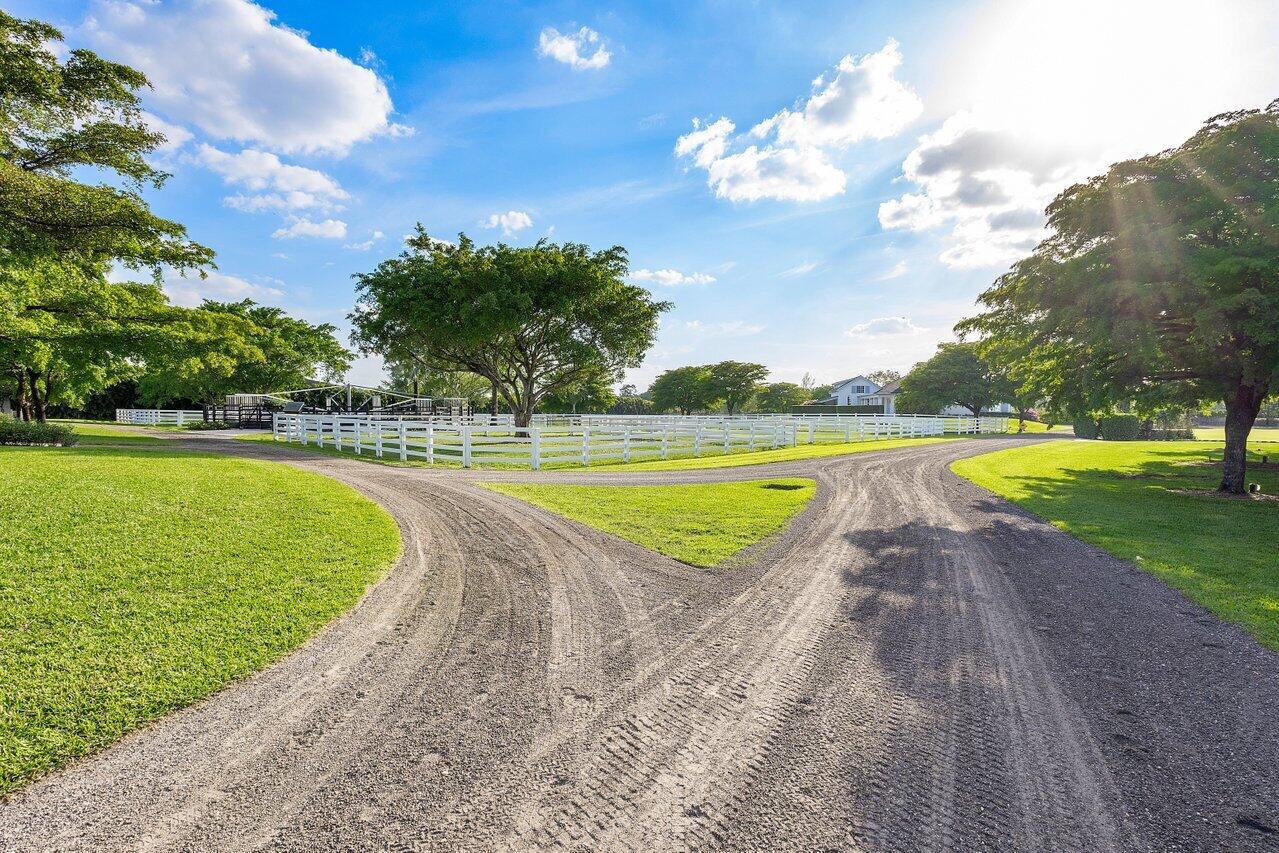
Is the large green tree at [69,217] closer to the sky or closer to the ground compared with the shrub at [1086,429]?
closer to the sky

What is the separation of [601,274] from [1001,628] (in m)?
22.4

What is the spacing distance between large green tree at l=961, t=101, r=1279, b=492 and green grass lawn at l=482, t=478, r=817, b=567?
6.59 meters

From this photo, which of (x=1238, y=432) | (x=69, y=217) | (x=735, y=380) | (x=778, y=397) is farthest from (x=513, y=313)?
(x=778, y=397)

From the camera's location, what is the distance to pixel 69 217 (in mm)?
11109

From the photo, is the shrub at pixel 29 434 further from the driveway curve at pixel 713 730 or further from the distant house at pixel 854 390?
the distant house at pixel 854 390

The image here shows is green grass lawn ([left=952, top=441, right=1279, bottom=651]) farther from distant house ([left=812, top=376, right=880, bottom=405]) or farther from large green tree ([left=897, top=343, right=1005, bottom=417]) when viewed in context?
distant house ([left=812, top=376, right=880, bottom=405])

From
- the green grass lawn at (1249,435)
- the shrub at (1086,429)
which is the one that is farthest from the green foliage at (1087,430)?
the green grass lawn at (1249,435)

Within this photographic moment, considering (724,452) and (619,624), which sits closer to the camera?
(619,624)

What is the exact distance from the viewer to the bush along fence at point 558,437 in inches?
594

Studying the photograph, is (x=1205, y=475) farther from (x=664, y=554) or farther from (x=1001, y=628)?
(x=664, y=554)

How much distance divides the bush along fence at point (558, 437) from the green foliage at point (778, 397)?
3832 cm

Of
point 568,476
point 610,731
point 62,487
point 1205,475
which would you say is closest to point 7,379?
point 62,487

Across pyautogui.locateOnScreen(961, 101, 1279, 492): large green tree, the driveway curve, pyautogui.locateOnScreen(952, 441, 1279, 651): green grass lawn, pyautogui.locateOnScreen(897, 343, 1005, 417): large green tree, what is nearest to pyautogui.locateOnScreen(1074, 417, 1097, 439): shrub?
pyautogui.locateOnScreen(897, 343, 1005, 417): large green tree

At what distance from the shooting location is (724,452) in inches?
812
